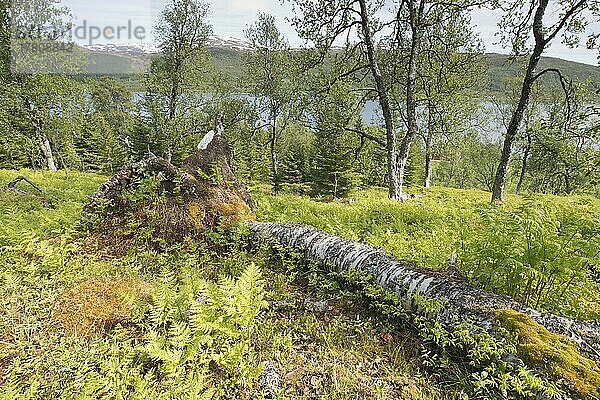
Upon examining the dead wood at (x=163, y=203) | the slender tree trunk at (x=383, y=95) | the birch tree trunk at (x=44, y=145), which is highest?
the slender tree trunk at (x=383, y=95)

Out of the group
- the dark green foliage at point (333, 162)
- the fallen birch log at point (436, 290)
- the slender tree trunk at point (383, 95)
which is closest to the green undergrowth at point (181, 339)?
the fallen birch log at point (436, 290)

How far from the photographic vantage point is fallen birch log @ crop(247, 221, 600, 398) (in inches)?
136

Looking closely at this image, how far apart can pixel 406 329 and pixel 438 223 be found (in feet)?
16.9

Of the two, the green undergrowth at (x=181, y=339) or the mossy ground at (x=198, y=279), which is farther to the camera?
the mossy ground at (x=198, y=279)

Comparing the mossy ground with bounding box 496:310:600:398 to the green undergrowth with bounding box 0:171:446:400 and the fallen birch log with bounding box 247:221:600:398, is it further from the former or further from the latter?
the green undergrowth with bounding box 0:171:446:400

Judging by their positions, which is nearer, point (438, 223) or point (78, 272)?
point (78, 272)

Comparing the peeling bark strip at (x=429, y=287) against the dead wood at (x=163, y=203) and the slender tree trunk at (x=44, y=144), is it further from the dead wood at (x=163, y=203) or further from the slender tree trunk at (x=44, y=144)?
the slender tree trunk at (x=44, y=144)

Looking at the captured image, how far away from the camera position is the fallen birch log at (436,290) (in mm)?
3447

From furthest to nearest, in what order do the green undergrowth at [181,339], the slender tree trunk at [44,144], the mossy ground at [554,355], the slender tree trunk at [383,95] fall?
the slender tree trunk at [44,144]
the slender tree trunk at [383,95]
the green undergrowth at [181,339]
the mossy ground at [554,355]

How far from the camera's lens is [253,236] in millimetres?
6805

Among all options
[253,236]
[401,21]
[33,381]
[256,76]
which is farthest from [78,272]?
[256,76]

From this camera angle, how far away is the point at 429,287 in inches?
164

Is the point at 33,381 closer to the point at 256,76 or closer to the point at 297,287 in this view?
the point at 297,287

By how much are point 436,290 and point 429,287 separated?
0.29 ft
